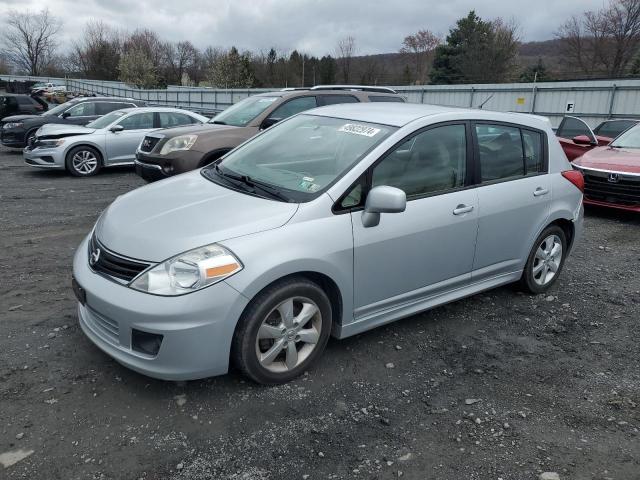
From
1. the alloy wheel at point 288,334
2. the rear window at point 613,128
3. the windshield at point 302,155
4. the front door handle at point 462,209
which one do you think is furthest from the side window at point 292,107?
the rear window at point 613,128

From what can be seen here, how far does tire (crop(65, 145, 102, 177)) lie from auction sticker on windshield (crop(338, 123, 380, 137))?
29.7 feet

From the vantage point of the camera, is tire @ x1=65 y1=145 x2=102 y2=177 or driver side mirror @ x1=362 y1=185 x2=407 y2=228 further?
tire @ x1=65 y1=145 x2=102 y2=177

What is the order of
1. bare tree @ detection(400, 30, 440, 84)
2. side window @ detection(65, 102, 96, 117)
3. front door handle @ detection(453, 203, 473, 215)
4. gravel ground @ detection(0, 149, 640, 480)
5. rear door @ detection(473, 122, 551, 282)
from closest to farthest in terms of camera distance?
gravel ground @ detection(0, 149, 640, 480) < front door handle @ detection(453, 203, 473, 215) < rear door @ detection(473, 122, 551, 282) < side window @ detection(65, 102, 96, 117) < bare tree @ detection(400, 30, 440, 84)

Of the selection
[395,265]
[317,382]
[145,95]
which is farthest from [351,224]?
[145,95]

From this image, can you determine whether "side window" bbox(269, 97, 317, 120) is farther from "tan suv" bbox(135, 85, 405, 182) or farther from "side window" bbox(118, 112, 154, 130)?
"side window" bbox(118, 112, 154, 130)

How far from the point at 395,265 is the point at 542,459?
1458 mm

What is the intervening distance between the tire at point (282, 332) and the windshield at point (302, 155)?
0.63 m

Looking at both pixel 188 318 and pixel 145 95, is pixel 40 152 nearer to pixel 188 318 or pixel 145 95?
pixel 188 318

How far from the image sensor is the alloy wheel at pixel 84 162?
36.5 feet

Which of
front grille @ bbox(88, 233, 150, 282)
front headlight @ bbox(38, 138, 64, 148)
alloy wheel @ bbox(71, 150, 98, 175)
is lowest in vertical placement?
alloy wheel @ bbox(71, 150, 98, 175)

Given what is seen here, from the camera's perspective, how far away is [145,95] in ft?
120

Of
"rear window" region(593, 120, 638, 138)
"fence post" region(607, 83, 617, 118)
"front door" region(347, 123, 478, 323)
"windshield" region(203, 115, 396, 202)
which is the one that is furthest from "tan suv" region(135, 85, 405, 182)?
"fence post" region(607, 83, 617, 118)

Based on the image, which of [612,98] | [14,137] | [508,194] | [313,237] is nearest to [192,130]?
[508,194]

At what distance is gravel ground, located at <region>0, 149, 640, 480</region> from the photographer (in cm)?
262
